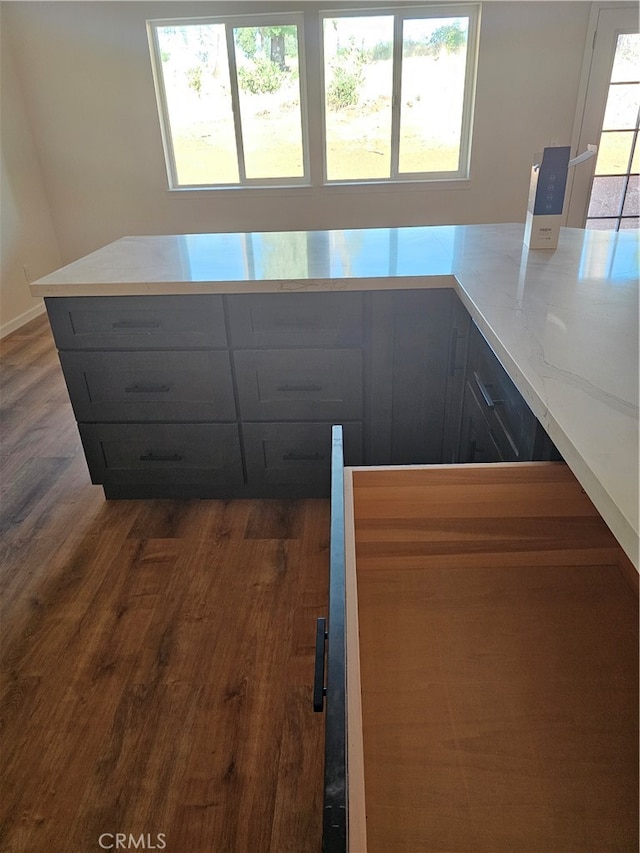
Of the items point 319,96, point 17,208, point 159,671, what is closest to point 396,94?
point 319,96

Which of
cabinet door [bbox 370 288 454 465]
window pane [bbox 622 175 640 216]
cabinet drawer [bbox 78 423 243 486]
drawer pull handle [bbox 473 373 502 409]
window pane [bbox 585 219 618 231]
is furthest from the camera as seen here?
window pane [bbox 585 219 618 231]

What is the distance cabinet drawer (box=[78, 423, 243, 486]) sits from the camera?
6.06 feet

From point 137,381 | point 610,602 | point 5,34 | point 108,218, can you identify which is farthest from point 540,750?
point 5,34

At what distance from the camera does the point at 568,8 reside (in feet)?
11.9

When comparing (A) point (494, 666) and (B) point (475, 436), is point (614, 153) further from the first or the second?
(A) point (494, 666)

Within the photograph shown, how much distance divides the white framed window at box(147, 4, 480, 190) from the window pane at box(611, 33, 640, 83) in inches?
40.1

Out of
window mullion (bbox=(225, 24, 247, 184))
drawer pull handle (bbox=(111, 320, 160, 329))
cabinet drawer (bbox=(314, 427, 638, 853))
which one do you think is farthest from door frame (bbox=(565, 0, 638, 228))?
cabinet drawer (bbox=(314, 427, 638, 853))

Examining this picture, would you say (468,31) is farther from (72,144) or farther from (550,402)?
(550,402)

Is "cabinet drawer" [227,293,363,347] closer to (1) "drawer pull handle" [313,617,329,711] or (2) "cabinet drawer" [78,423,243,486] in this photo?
(2) "cabinet drawer" [78,423,243,486]

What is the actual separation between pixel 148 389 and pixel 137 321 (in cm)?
24

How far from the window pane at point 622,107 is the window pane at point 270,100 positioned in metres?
2.35

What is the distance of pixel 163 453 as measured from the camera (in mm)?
1900

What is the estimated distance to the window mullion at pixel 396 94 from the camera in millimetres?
3812

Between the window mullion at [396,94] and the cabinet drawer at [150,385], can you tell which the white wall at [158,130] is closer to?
the window mullion at [396,94]
